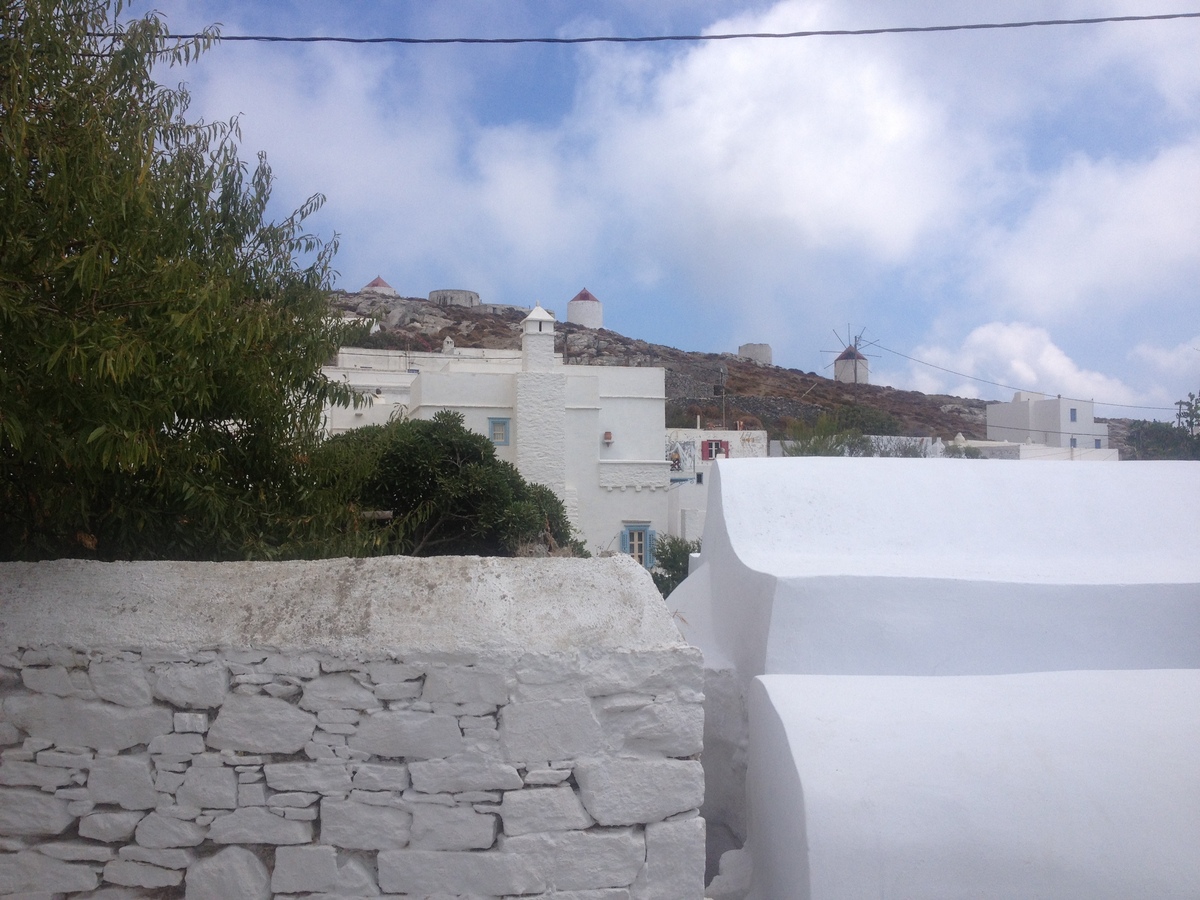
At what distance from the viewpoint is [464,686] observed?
3369mm

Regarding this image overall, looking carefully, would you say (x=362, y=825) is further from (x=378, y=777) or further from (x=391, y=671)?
(x=391, y=671)

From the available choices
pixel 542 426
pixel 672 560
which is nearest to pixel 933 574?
pixel 672 560

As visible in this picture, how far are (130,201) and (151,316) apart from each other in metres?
0.47

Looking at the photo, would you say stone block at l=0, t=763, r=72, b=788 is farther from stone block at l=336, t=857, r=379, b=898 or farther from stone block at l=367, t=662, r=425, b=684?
stone block at l=367, t=662, r=425, b=684

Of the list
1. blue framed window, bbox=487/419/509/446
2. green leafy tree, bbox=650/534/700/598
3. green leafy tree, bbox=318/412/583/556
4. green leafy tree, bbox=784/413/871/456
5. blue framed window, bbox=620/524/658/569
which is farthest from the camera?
blue framed window, bbox=620/524/658/569

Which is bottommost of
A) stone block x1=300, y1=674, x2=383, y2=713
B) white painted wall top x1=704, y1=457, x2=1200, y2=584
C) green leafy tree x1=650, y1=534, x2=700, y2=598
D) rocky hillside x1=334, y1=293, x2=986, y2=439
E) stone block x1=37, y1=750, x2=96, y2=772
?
green leafy tree x1=650, y1=534, x2=700, y2=598

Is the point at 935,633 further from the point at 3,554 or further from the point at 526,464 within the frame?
the point at 526,464

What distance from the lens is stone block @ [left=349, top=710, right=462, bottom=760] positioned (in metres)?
3.33

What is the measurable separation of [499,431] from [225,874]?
22.5 metres

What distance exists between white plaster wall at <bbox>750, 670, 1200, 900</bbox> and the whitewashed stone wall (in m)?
0.65

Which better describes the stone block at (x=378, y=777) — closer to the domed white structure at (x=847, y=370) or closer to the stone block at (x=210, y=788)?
the stone block at (x=210, y=788)

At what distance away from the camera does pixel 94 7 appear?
451 centimetres

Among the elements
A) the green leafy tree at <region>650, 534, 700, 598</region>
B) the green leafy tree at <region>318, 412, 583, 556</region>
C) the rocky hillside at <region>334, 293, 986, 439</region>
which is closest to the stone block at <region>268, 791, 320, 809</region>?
the green leafy tree at <region>318, 412, 583, 556</region>

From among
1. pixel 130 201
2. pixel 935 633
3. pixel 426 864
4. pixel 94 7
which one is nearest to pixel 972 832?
pixel 935 633
